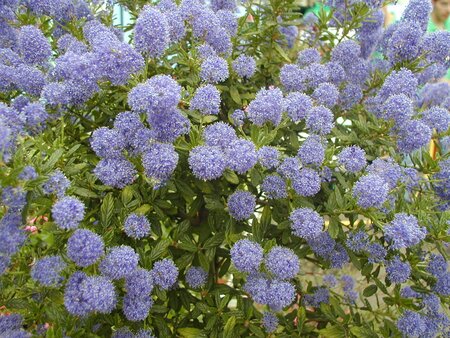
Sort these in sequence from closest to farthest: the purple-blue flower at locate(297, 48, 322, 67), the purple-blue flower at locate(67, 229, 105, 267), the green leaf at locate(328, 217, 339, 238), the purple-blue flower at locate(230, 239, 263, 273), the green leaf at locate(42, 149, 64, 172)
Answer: the purple-blue flower at locate(67, 229, 105, 267) → the green leaf at locate(42, 149, 64, 172) → the purple-blue flower at locate(230, 239, 263, 273) → the green leaf at locate(328, 217, 339, 238) → the purple-blue flower at locate(297, 48, 322, 67)

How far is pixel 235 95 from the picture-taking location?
2105 mm

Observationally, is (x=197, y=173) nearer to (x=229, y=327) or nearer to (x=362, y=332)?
(x=229, y=327)

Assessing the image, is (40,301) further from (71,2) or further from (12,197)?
(71,2)

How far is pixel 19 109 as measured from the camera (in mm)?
1822

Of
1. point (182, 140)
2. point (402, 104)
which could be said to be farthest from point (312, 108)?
point (182, 140)

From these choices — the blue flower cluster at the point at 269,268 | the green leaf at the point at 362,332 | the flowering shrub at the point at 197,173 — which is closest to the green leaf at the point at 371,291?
the flowering shrub at the point at 197,173

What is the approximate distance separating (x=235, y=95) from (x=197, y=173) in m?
0.61

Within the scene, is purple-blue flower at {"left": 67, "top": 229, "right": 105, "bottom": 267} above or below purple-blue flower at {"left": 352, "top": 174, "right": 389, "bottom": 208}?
below

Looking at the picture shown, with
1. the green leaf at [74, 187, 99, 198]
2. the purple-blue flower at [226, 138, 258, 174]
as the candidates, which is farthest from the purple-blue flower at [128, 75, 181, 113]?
the green leaf at [74, 187, 99, 198]

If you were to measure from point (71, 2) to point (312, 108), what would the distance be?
1107mm

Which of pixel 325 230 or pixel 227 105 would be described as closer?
pixel 325 230

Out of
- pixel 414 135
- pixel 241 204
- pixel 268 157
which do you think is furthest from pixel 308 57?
pixel 241 204

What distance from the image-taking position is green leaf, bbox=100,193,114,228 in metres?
1.71

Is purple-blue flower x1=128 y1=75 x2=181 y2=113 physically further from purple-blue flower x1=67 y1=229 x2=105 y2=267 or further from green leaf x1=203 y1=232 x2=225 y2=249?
green leaf x1=203 y1=232 x2=225 y2=249
